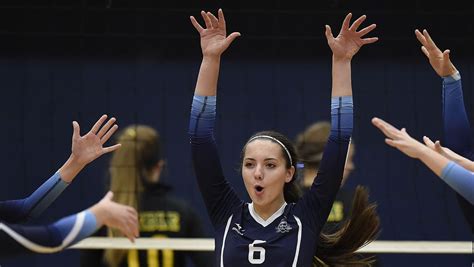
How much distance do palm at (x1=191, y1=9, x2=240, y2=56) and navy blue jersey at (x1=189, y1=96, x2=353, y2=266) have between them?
21 centimetres

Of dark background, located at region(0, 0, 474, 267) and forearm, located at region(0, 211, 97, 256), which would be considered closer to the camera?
forearm, located at region(0, 211, 97, 256)

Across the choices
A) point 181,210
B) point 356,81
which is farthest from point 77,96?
point 356,81

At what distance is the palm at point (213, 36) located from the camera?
3938mm

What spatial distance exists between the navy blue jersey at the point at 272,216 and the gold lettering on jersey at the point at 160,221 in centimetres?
192

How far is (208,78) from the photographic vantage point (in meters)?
3.89

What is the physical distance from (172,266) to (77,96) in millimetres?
1627

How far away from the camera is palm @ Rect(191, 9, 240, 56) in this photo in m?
3.94

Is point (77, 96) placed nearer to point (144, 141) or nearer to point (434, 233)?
point (144, 141)

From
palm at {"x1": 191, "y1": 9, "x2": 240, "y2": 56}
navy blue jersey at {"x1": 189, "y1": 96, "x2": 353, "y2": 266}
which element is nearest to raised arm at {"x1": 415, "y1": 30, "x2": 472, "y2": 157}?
navy blue jersey at {"x1": 189, "y1": 96, "x2": 353, "y2": 266}

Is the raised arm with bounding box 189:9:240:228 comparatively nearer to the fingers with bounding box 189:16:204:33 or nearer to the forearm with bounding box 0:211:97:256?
the fingers with bounding box 189:16:204:33

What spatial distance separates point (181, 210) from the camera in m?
5.75

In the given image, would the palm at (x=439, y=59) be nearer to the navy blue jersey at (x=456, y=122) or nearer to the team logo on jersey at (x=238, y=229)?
the navy blue jersey at (x=456, y=122)

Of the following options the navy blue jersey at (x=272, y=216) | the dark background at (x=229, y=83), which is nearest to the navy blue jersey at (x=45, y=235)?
the navy blue jersey at (x=272, y=216)

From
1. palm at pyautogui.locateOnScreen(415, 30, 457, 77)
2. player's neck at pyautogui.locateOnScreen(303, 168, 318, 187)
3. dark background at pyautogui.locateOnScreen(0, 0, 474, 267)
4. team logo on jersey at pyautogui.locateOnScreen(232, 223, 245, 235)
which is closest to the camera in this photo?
team logo on jersey at pyautogui.locateOnScreen(232, 223, 245, 235)
